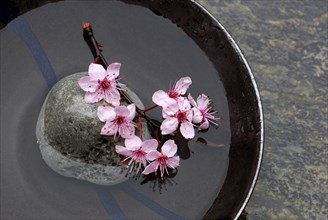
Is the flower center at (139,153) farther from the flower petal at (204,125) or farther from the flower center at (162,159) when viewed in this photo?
the flower petal at (204,125)

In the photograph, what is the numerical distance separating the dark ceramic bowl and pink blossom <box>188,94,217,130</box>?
0.03 meters

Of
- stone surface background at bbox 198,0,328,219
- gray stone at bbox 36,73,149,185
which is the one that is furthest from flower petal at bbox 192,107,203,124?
stone surface background at bbox 198,0,328,219

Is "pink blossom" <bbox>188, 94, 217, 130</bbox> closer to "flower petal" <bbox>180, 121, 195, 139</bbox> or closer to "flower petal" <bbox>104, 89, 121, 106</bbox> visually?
"flower petal" <bbox>180, 121, 195, 139</bbox>

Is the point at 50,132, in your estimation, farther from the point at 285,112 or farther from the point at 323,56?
the point at 323,56

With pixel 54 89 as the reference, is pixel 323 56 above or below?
above

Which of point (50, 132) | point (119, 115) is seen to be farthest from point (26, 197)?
point (119, 115)

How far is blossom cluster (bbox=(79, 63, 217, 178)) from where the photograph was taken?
984 mm

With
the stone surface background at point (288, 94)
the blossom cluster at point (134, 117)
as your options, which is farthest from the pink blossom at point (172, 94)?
the stone surface background at point (288, 94)

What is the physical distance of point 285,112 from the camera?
1285 millimetres

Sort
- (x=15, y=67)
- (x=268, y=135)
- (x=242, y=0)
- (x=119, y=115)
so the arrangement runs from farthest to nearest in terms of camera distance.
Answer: (x=242, y=0)
(x=268, y=135)
(x=15, y=67)
(x=119, y=115)

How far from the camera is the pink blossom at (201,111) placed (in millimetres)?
1028

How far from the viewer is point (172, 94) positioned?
3.32 ft

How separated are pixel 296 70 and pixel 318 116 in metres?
0.12

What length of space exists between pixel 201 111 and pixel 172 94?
0.07 metres
